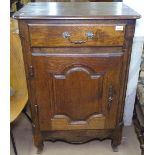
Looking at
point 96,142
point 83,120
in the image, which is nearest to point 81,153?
point 96,142

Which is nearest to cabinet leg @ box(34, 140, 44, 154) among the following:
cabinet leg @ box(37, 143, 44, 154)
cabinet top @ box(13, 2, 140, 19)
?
cabinet leg @ box(37, 143, 44, 154)

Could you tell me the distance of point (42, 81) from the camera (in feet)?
3.85

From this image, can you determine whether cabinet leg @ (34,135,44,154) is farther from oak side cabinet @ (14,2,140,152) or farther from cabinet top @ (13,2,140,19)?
cabinet top @ (13,2,140,19)

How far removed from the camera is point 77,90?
3.92 feet

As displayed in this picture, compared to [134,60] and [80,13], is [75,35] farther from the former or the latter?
[134,60]

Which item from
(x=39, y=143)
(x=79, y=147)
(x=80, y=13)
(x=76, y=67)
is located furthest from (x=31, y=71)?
(x=79, y=147)

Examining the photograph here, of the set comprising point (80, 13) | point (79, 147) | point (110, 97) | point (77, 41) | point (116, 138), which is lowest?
point (79, 147)

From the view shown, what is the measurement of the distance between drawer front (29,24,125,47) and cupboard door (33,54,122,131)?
0.07 meters

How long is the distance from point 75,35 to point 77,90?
0.31 meters

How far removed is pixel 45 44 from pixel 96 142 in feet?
2.70

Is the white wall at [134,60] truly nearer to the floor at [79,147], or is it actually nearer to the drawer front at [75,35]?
the floor at [79,147]

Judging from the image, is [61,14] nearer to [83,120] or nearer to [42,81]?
[42,81]

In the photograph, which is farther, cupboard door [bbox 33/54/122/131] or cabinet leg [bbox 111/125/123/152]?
cabinet leg [bbox 111/125/123/152]

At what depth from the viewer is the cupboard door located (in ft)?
3.67
